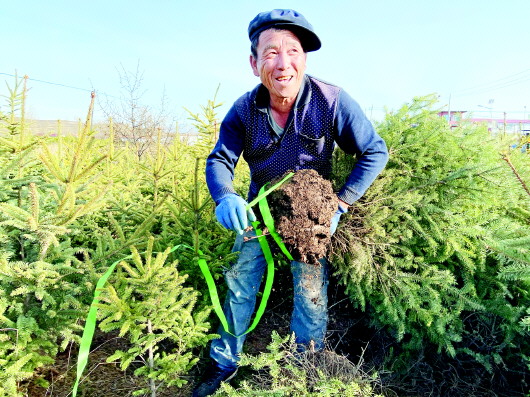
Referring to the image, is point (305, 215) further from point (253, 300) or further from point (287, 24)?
point (287, 24)

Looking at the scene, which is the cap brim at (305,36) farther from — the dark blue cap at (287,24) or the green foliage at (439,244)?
the green foliage at (439,244)

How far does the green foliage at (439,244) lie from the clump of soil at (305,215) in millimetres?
338

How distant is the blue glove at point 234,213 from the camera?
2246 mm

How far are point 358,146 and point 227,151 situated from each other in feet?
3.03

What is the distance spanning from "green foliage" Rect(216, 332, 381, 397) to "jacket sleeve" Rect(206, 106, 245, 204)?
1.11 metres

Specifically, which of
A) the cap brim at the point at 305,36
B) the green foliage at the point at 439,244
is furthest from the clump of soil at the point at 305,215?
the cap brim at the point at 305,36

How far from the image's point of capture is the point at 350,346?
3008mm

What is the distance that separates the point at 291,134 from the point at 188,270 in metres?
1.21

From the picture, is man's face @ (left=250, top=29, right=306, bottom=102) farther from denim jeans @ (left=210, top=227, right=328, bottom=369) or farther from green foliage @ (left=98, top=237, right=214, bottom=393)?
green foliage @ (left=98, top=237, right=214, bottom=393)

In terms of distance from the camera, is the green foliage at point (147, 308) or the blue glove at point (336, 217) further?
the blue glove at point (336, 217)

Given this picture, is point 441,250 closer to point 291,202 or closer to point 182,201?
point 291,202

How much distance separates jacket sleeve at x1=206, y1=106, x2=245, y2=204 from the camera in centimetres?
258

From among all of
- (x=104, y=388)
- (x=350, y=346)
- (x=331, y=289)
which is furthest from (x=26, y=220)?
(x=350, y=346)

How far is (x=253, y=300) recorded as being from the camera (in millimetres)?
2746
